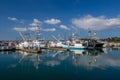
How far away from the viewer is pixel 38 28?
89000mm

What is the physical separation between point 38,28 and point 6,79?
65518 millimetres

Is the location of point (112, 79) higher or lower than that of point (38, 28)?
lower

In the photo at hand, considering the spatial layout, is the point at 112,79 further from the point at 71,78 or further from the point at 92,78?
the point at 71,78

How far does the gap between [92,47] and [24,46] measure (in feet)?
111

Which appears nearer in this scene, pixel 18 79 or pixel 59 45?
pixel 18 79

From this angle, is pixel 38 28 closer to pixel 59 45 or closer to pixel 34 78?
pixel 59 45

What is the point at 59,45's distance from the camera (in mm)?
94062

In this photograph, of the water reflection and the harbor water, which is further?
the water reflection

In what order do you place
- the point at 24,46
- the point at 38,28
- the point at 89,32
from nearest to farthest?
the point at 24,46 < the point at 38,28 < the point at 89,32

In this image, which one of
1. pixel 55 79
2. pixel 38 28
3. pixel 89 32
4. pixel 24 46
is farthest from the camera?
pixel 89 32

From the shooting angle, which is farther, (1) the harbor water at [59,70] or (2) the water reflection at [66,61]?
(2) the water reflection at [66,61]

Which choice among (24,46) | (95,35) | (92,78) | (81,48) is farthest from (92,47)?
(92,78)

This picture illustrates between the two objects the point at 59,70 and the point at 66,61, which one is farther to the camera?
the point at 66,61

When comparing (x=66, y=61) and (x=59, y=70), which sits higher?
(x=66, y=61)
